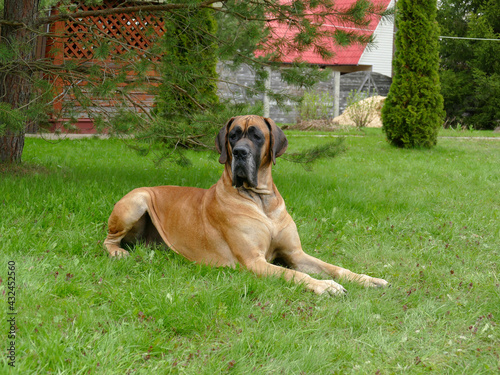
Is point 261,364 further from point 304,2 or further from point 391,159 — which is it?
point 391,159

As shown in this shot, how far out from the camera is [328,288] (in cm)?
326

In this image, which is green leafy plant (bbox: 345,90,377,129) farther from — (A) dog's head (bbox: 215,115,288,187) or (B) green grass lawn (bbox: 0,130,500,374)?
(A) dog's head (bbox: 215,115,288,187)

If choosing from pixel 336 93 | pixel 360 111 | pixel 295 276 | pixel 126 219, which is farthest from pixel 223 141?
pixel 336 93

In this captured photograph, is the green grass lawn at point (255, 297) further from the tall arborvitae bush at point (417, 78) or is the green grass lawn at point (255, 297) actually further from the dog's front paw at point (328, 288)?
the tall arborvitae bush at point (417, 78)

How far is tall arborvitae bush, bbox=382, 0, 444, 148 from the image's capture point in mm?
11445

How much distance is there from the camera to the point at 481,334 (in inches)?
105

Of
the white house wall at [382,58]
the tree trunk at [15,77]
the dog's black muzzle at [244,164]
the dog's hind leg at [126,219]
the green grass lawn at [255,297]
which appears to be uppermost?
the white house wall at [382,58]

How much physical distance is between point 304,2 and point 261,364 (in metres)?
4.61

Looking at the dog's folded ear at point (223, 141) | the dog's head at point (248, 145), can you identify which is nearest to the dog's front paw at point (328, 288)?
the dog's head at point (248, 145)

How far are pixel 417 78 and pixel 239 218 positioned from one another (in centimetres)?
925

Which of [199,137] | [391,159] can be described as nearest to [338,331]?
[199,137]

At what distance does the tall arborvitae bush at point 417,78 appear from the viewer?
451 inches

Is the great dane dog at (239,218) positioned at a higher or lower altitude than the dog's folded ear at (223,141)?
lower

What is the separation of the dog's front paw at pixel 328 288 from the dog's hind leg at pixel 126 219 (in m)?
1.67
